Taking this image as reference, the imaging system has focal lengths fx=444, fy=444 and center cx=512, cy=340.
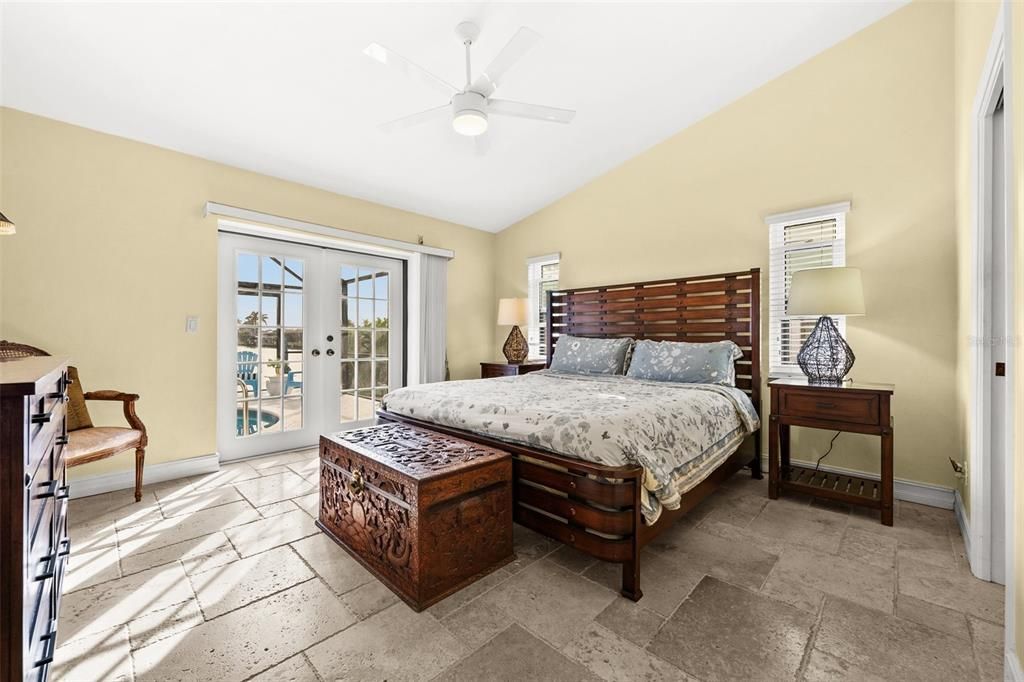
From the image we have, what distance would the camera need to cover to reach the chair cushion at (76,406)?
9.43 ft

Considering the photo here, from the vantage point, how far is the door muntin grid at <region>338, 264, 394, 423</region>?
4.56 m

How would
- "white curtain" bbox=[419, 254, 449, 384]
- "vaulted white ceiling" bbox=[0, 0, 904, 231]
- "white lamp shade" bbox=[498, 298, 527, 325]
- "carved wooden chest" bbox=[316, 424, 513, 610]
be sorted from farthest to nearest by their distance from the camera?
"white lamp shade" bbox=[498, 298, 527, 325] < "white curtain" bbox=[419, 254, 449, 384] < "vaulted white ceiling" bbox=[0, 0, 904, 231] < "carved wooden chest" bbox=[316, 424, 513, 610]

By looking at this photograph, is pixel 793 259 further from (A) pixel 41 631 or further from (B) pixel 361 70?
(A) pixel 41 631

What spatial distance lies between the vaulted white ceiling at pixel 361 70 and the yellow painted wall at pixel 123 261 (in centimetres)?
18

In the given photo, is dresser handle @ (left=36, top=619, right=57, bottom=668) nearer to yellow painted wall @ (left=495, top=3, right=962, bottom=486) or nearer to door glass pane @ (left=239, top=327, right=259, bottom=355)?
door glass pane @ (left=239, top=327, right=259, bottom=355)

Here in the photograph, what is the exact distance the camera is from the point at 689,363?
3359mm

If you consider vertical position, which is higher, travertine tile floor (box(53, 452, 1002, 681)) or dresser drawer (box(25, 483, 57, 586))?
dresser drawer (box(25, 483, 57, 586))

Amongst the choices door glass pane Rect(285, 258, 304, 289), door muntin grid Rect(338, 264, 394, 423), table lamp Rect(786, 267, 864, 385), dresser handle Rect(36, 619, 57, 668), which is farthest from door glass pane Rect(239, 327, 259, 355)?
table lamp Rect(786, 267, 864, 385)

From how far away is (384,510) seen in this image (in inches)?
78.6

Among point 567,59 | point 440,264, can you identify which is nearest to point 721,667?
point 567,59

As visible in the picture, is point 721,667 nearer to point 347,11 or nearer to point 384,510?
point 384,510

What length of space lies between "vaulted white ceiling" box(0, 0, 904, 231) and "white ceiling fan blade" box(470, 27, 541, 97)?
46 cm

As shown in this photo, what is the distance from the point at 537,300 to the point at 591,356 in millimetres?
1545

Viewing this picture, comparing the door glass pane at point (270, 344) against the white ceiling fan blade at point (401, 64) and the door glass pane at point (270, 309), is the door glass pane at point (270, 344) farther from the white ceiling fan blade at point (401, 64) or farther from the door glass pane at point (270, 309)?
the white ceiling fan blade at point (401, 64)
